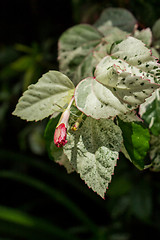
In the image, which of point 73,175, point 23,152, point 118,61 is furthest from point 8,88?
point 118,61

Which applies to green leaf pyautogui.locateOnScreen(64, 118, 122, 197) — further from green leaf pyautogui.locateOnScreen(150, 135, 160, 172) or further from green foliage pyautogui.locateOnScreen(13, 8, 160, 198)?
green leaf pyautogui.locateOnScreen(150, 135, 160, 172)

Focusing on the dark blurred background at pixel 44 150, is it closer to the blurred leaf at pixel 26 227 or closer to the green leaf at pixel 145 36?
the blurred leaf at pixel 26 227

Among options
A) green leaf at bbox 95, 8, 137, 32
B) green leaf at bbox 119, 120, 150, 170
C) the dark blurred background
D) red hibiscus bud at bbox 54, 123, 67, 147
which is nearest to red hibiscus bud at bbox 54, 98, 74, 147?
red hibiscus bud at bbox 54, 123, 67, 147

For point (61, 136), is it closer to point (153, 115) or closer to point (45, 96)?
point (45, 96)

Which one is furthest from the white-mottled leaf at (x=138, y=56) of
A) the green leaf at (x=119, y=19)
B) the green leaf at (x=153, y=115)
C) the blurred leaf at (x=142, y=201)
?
the blurred leaf at (x=142, y=201)

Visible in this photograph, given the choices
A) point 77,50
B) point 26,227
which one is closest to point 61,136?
point 77,50

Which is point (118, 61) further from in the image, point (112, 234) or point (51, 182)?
point (51, 182)
